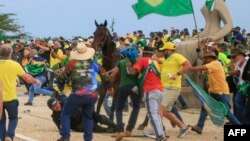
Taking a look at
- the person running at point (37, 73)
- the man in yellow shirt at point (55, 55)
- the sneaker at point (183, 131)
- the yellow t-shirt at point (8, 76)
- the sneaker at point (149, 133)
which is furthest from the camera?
the man in yellow shirt at point (55, 55)

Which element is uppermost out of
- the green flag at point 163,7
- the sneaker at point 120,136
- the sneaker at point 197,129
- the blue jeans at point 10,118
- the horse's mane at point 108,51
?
the green flag at point 163,7

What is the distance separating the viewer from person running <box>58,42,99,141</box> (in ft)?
38.8

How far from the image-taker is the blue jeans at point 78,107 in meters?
11.8

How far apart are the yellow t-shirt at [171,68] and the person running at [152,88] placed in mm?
639

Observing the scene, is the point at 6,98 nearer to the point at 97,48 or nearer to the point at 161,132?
the point at 161,132

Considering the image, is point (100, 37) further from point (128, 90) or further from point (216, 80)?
point (216, 80)

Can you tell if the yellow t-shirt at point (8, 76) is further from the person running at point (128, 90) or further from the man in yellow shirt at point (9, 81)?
the person running at point (128, 90)

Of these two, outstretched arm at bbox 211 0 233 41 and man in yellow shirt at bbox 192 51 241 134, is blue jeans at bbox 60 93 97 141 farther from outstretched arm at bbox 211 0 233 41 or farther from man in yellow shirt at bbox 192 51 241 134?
outstretched arm at bbox 211 0 233 41

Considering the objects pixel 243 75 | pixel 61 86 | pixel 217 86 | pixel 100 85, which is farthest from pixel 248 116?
pixel 100 85

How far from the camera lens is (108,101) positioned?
16.1m

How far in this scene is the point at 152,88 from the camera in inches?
489

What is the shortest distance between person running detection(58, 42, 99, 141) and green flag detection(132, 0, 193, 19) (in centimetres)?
579

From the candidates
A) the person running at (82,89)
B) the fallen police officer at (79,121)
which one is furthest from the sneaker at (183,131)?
the person running at (82,89)

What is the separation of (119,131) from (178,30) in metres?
15.5
